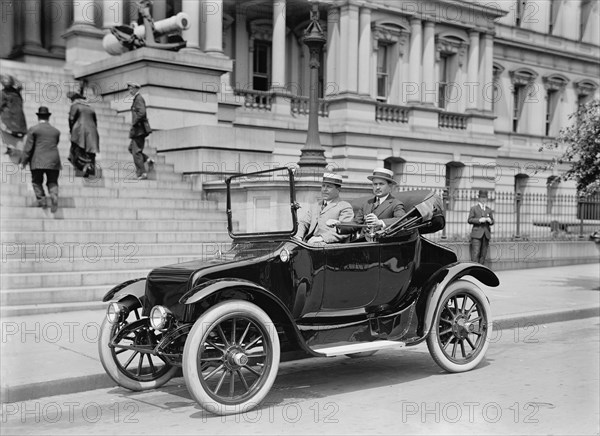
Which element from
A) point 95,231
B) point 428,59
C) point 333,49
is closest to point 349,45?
point 333,49

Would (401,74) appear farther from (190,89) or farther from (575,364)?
(575,364)

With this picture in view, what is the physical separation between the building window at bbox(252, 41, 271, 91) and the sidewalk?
21.0m

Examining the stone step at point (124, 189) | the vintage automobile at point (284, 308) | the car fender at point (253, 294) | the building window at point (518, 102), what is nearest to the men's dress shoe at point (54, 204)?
the stone step at point (124, 189)

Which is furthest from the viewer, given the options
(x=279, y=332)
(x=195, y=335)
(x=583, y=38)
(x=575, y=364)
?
(x=583, y=38)

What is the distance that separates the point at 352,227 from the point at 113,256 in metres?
6.52

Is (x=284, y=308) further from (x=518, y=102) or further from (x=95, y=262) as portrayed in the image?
(x=518, y=102)

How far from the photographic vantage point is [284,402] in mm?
6961

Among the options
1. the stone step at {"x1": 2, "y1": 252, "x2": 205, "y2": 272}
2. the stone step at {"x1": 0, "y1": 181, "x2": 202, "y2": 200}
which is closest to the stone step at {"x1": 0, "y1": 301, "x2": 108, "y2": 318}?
the stone step at {"x1": 2, "y1": 252, "x2": 205, "y2": 272}

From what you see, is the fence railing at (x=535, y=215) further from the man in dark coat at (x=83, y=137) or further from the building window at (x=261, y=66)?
the building window at (x=261, y=66)

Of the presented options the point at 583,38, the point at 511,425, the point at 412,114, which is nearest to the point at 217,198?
the point at 511,425

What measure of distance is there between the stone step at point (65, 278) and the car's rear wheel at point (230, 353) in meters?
5.59

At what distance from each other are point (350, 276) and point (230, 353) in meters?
1.48

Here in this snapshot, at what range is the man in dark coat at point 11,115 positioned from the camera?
1647 centimetres

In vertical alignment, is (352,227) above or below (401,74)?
below
